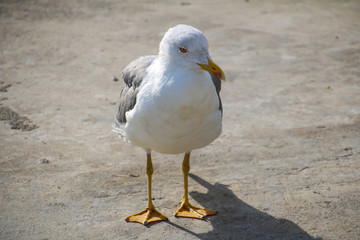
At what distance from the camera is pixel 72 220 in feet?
14.7

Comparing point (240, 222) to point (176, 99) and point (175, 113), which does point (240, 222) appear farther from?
point (176, 99)

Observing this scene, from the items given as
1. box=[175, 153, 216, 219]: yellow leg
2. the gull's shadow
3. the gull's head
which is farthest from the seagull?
the gull's shadow

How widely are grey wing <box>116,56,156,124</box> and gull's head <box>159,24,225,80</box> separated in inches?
23.3

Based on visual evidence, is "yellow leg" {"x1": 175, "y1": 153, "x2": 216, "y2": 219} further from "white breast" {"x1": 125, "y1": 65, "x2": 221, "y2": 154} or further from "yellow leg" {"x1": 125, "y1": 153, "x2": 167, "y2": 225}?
"white breast" {"x1": 125, "y1": 65, "x2": 221, "y2": 154}

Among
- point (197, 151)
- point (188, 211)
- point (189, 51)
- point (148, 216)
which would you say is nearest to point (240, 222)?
point (188, 211)

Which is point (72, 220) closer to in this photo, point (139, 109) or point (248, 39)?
point (139, 109)

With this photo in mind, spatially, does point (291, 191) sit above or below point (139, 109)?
below

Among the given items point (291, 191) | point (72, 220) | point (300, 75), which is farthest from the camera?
point (300, 75)

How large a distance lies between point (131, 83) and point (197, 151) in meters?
1.47

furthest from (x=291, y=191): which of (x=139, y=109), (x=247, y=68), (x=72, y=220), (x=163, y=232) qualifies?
(x=247, y=68)

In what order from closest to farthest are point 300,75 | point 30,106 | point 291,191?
point 291,191, point 30,106, point 300,75

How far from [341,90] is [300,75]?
793 millimetres

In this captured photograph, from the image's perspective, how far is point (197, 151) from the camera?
19.1 feet

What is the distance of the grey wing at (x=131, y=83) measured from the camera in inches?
178
